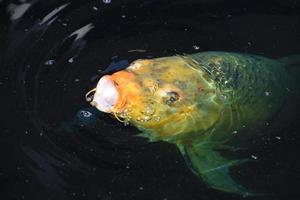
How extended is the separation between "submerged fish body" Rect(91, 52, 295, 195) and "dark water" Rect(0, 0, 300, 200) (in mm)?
132

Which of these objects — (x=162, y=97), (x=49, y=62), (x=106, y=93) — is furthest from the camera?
(x=49, y=62)

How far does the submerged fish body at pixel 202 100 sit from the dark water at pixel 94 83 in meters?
0.13

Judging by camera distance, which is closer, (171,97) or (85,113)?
(171,97)

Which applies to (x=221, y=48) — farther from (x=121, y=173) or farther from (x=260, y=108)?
(x=121, y=173)

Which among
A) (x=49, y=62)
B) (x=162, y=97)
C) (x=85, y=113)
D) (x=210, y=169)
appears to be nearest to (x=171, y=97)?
(x=162, y=97)

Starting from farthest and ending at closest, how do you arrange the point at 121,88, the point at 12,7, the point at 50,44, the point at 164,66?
the point at 12,7
the point at 50,44
the point at 164,66
the point at 121,88

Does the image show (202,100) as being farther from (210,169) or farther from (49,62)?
(49,62)

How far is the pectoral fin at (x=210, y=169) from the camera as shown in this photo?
9.95 ft

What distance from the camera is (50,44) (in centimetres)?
367

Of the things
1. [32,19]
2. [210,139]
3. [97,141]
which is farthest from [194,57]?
[32,19]

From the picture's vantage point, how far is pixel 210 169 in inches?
120

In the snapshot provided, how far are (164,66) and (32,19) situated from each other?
1349mm

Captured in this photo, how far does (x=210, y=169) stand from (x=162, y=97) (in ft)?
1.73

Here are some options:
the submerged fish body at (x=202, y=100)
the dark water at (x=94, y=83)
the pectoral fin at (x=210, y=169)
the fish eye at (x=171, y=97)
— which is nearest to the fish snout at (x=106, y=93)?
the submerged fish body at (x=202, y=100)
